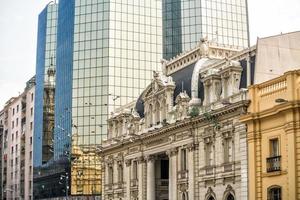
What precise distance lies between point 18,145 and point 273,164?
287 feet

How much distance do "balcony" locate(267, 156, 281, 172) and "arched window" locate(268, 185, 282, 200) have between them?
1119 millimetres

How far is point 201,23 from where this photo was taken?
11706cm

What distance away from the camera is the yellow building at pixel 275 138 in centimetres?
4072

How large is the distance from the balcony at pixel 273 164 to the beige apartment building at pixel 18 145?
76015mm

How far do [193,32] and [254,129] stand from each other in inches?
2940

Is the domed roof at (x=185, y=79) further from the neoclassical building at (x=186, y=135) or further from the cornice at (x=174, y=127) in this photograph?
the cornice at (x=174, y=127)

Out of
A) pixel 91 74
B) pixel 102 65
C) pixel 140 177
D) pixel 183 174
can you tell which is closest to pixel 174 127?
pixel 183 174

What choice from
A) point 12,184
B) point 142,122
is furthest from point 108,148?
point 12,184

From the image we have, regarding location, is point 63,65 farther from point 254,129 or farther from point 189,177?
point 254,129

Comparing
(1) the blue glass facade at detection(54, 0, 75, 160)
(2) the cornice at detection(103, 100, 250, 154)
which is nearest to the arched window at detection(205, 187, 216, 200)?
(2) the cornice at detection(103, 100, 250, 154)

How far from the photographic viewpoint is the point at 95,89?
3994 inches

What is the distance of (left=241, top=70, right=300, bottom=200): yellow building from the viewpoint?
134 ft

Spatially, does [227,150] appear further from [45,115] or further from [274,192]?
[45,115]

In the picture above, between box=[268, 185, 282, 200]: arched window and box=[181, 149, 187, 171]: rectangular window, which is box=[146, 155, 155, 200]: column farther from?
box=[268, 185, 282, 200]: arched window
